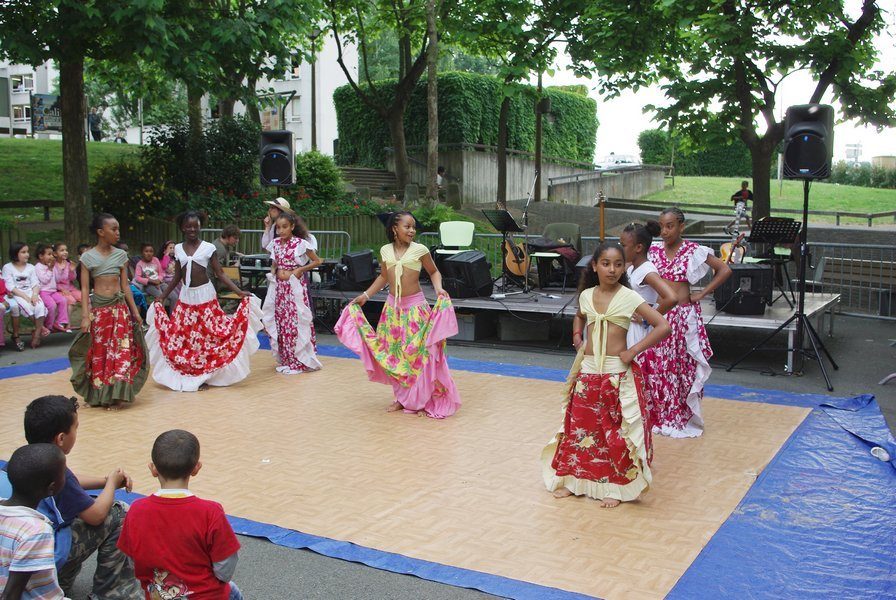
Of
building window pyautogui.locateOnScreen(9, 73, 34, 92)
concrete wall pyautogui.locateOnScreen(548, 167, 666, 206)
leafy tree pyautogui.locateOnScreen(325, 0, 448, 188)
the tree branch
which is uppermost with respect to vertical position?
building window pyautogui.locateOnScreen(9, 73, 34, 92)

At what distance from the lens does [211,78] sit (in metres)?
14.5

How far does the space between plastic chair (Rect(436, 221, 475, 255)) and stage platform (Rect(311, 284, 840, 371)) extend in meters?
0.78

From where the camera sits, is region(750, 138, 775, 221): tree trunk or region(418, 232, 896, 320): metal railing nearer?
region(418, 232, 896, 320): metal railing

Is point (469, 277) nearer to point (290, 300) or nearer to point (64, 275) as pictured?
point (290, 300)

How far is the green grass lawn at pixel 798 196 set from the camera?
30969mm

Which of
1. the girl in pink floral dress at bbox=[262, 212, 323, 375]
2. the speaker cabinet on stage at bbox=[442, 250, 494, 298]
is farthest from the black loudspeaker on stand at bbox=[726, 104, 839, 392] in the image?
the girl in pink floral dress at bbox=[262, 212, 323, 375]

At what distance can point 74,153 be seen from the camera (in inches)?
563

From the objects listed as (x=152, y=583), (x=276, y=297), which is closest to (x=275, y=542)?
(x=152, y=583)

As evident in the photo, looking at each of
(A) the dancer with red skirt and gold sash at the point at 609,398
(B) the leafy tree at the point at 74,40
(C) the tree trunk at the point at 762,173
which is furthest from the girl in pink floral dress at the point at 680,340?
(C) the tree trunk at the point at 762,173

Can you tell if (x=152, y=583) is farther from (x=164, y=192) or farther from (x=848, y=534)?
(x=164, y=192)

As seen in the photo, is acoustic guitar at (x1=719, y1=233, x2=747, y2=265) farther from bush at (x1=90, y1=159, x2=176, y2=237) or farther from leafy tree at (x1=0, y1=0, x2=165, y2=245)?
bush at (x1=90, y1=159, x2=176, y2=237)

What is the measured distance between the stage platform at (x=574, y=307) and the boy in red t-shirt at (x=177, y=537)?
282 inches

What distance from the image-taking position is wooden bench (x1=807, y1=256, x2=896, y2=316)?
13203 mm

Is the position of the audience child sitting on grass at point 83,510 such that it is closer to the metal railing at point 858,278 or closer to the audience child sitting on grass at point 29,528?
the audience child sitting on grass at point 29,528
